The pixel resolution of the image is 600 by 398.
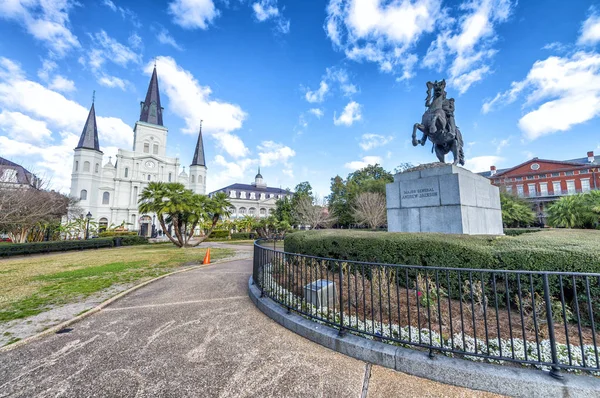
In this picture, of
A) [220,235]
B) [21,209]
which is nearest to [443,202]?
[21,209]

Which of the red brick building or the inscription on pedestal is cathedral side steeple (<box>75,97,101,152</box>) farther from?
the red brick building

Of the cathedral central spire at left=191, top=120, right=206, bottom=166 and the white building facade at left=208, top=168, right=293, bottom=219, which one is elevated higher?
the cathedral central spire at left=191, top=120, right=206, bottom=166

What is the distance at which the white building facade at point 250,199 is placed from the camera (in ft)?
220

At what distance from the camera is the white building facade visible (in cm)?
6700

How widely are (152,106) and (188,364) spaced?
217 feet

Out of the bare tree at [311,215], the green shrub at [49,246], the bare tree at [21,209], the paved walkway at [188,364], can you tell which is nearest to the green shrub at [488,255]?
the paved walkway at [188,364]

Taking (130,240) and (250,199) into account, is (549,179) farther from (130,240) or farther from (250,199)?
(130,240)

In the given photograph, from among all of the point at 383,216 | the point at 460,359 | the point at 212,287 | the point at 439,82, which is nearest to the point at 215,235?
the point at 383,216

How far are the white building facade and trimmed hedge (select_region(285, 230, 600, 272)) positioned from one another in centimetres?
5896

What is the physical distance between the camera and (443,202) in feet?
24.7

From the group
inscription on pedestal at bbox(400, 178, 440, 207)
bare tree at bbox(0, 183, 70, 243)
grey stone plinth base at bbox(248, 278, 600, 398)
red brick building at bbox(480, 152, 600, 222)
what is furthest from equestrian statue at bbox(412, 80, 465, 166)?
red brick building at bbox(480, 152, 600, 222)

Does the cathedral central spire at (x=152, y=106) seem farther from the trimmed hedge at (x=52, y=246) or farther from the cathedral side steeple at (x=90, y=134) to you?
the trimmed hedge at (x=52, y=246)

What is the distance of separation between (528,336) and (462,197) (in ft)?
16.2

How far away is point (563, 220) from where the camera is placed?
20.3 meters
